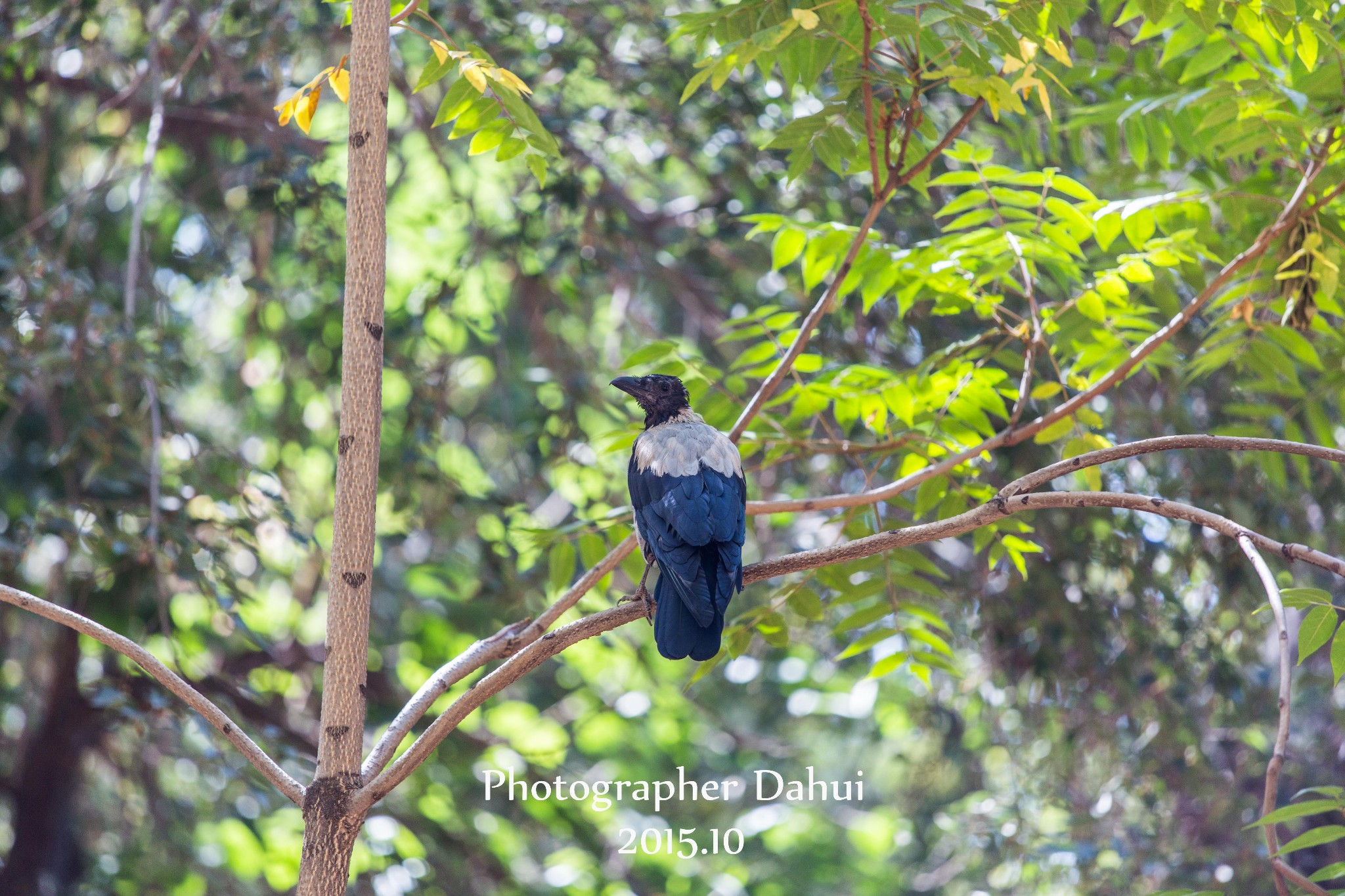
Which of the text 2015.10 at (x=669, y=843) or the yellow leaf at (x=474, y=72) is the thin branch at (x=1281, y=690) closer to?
the yellow leaf at (x=474, y=72)

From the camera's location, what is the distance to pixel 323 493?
8773mm

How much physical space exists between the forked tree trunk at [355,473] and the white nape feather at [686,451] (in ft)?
3.80

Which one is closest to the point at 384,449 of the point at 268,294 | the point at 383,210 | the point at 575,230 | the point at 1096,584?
the point at 268,294

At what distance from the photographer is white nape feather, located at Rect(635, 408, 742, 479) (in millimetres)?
3471

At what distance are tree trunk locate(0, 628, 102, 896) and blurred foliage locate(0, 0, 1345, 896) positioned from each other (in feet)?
0.10

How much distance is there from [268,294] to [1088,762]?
6.04 metres

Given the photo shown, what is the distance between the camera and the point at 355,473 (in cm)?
246

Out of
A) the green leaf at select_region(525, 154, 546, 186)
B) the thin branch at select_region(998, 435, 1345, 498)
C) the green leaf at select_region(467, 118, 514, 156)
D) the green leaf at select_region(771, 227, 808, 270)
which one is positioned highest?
the green leaf at select_region(771, 227, 808, 270)

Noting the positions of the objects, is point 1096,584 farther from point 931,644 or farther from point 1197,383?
point 931,644

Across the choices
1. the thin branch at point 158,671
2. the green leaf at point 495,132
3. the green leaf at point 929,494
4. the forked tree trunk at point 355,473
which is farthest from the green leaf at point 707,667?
the green leaf at point 495,132

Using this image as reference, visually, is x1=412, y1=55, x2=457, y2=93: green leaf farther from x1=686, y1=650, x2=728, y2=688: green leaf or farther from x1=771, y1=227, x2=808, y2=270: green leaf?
x1=686, y1=650, x2=728, y2=688: green leaf

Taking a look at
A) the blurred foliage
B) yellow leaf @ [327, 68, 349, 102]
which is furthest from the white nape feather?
yellow leaf @ [327, 68, 349, 102]

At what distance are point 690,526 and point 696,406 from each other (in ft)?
2.15

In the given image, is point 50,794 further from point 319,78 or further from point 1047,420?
point 1047,420
